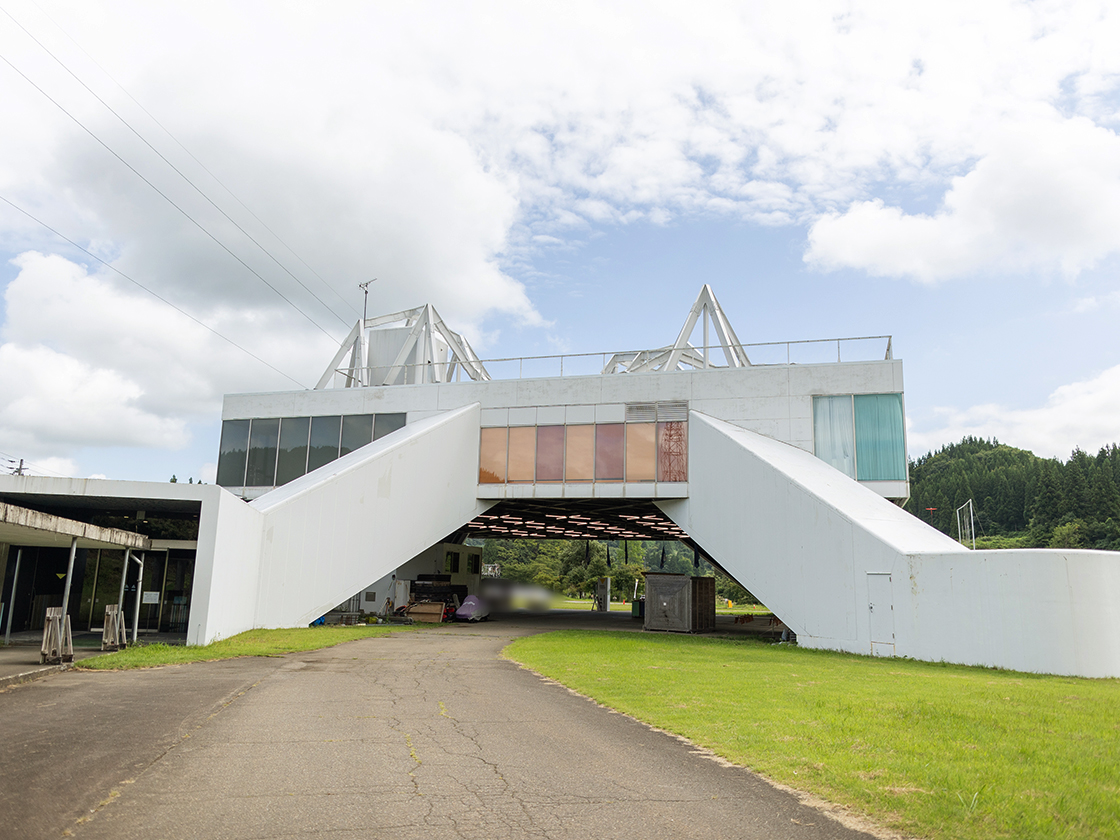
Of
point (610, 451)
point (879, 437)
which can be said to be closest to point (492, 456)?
point (610, 451)

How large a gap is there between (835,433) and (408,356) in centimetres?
2027

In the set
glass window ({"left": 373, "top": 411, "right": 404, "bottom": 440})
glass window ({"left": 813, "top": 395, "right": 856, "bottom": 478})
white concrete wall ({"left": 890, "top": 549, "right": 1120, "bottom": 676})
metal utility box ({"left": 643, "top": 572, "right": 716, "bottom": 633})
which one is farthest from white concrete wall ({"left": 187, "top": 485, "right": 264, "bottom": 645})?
glass window ({"left": 813, "top": 395, "right": 856, "bottom": 478})

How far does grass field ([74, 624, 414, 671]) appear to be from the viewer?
15.3 metres

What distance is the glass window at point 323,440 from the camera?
114ft

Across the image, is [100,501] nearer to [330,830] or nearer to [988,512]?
[330,830]

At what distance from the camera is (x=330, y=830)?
5.46 meters

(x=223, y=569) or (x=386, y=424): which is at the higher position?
(x=386, y=424)

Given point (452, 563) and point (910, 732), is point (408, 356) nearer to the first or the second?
point (452, 563)

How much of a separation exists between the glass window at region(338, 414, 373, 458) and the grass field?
39.1 ft

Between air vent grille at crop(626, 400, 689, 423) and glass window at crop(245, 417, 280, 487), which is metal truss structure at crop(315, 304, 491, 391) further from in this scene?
air vent grille at crop(626, 400, 689, 423)

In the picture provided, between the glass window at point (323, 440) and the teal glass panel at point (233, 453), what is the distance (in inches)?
139

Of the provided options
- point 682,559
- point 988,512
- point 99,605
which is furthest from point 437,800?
point 682,559

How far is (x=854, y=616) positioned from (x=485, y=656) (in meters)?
9.44

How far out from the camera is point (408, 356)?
3878 cm
